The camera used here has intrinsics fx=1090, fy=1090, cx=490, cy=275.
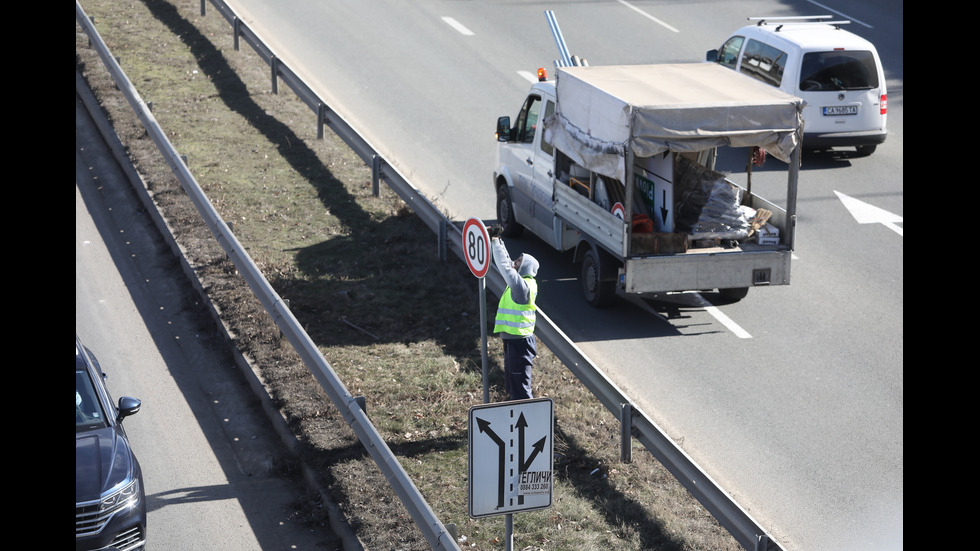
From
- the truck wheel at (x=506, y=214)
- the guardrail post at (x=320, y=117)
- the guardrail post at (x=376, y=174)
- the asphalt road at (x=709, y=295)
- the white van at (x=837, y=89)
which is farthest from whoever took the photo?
the white van at (x=837, y=89)

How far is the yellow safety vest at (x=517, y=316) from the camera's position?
971 centimetres

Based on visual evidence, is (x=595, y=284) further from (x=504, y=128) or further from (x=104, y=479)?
(x=104, y=479)

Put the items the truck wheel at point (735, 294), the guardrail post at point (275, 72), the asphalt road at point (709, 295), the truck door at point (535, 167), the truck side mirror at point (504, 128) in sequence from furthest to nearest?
1. the guardrail post at point (275, 72)
2. the truck side mirror at point (504, 128)
3. the truck door at point (535, 167)
4. the truck wheel at point (735, 294)
5. the asphalt road at point (709, 295)

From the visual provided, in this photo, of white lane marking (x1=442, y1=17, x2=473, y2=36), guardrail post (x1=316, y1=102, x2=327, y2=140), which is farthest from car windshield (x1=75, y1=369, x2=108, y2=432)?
white lane marking (x1=442, y1=17, x2=473, y2=36)

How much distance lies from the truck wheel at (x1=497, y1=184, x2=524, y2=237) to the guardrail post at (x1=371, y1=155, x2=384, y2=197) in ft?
5.44

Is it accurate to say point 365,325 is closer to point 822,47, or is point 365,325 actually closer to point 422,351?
point 422,351

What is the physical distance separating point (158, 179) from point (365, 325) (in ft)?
16.4

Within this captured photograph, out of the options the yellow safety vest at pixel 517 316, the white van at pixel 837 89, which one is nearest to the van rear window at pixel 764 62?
the white van at pixel 837 89

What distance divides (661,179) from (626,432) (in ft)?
13.7

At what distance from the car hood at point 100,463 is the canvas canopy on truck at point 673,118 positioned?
5746mm

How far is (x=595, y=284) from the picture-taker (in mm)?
12586

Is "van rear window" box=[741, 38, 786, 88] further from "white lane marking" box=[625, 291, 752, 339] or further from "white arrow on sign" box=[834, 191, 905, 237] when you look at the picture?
"white lane marking" box=[625, 291, 752, 339]

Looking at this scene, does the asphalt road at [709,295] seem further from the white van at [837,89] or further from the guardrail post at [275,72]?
the guardrail post at [275,72]
